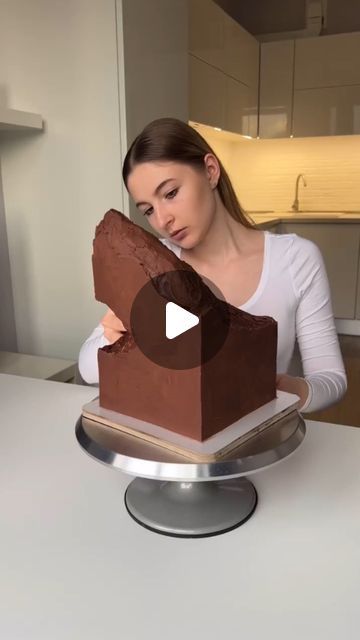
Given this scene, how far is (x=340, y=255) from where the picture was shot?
370 centimetres

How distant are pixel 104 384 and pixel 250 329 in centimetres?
18

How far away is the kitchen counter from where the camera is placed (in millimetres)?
3607

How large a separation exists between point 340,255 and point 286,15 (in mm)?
1768

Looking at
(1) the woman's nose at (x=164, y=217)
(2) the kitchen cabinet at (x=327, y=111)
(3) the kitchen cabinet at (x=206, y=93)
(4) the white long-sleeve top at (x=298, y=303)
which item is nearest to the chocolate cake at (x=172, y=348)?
(1) the woman's nose at (x=164, y=217)

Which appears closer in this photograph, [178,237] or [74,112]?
[178,237]

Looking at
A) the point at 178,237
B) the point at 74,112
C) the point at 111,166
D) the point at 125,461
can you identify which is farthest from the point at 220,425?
the point at 74,112

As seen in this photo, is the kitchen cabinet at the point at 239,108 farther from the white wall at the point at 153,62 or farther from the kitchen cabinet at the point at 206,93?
the white wall at the point at 153,62

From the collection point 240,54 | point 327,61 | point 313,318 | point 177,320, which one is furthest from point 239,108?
point 177,320

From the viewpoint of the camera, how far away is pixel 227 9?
383cm

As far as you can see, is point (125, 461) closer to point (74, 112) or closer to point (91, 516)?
point (91, 516)

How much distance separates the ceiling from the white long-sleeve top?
315 cm

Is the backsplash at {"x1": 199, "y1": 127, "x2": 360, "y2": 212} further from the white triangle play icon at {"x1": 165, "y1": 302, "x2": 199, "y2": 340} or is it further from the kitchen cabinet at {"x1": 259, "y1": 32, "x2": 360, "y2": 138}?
the white triangle play icon at {"x1": 165, "y1": 302, "x2": 199, "y2": 340}

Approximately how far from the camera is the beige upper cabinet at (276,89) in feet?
11.8
